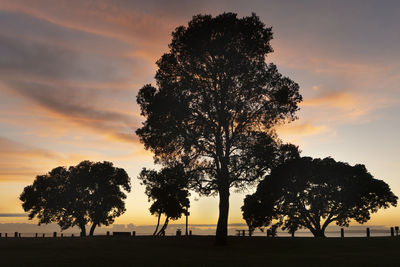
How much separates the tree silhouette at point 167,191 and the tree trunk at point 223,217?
3.56 m

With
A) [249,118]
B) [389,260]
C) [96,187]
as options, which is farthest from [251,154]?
[96,187]

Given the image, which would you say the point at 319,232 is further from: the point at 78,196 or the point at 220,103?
the point at 78,196

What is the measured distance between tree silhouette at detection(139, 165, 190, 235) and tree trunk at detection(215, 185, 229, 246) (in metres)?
3.56

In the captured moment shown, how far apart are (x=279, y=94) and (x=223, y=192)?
1004 cm

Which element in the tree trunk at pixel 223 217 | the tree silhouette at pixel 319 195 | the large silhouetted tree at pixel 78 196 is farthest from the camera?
the large silhouetted tree at pixel 78 196

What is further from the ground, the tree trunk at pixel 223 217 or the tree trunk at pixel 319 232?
the tree trunk at pixel 223 217

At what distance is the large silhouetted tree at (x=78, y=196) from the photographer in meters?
75.6

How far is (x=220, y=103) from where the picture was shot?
3359cm

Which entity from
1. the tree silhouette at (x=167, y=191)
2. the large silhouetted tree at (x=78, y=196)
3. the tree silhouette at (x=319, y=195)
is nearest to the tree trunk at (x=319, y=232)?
the tree silhouette at (x=319, y=195)

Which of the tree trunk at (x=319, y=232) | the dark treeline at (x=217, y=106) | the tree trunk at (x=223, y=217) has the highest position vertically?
the dark treeline at (x=217, y=106)

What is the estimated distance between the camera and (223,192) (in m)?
32.8

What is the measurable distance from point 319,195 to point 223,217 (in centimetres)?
2318

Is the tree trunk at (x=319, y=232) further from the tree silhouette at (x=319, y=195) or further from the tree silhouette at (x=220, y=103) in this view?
the tree silhouette at (x=220, y=103)

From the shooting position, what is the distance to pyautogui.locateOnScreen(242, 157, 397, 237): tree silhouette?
166 ft
